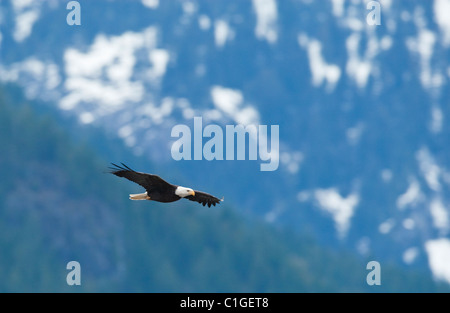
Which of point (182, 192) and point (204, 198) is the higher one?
point (204, 198)

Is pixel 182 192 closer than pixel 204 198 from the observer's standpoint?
Yes

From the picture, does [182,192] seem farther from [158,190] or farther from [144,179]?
[144,179]

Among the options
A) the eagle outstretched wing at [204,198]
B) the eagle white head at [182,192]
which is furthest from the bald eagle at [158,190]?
the eagle outstretched wing at [204,198]

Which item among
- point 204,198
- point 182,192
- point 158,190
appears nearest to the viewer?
point 182,192

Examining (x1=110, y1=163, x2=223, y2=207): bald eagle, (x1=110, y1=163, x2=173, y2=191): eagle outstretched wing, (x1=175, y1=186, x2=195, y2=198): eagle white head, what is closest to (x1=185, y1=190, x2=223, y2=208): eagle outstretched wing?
(x1=110, y1=163, x2=223, y2=207): bald eagle

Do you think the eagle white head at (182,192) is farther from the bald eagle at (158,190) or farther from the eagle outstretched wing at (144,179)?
the eagle outstretched wing at (144,179)

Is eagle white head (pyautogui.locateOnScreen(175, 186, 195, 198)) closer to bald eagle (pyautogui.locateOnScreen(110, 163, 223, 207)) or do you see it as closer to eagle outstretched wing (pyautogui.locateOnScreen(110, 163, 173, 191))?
bald eagle (pyautogui.locateOnScreen(110, 163, 223, 207))

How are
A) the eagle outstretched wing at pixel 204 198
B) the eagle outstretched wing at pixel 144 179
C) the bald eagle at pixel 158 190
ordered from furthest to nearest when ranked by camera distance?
the eagle outstretched wing at pixel 204 198 → the bald eagle at pixel 158 190 → the eagle outstretched wing at pixel 144 179

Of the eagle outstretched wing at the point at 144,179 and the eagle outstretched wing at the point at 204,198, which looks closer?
the eagle outstretched wing at the point at 144,179

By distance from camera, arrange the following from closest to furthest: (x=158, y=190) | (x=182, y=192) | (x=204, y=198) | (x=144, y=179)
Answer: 1. (x=182, y=192)
2. (x=144, y=179)
3. (x=158, y=190)
4. (x=204, y=198)

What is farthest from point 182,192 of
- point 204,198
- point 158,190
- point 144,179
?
point 204,198
